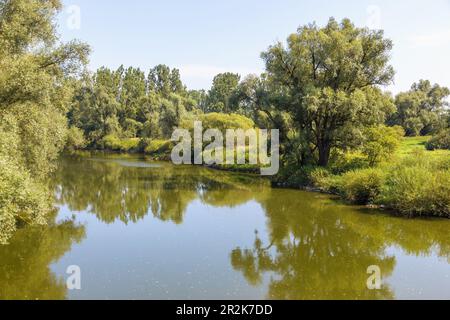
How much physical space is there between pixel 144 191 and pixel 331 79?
699 inches

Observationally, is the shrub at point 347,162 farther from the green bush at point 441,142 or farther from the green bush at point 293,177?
the green bush at point 441,142

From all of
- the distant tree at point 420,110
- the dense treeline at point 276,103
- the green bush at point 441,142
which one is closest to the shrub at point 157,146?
the dense treeline at point 276,103

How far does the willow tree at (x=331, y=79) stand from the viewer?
3081 cm

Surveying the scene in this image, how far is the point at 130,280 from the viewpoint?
13.2 meters

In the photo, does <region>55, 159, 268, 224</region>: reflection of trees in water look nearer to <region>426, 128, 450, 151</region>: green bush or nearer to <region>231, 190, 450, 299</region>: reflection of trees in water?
<region>231, 190, 450, 299</region>: reflection of trees in water

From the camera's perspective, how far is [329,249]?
17016 mm

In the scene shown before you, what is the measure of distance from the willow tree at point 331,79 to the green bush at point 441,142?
12.1 metres

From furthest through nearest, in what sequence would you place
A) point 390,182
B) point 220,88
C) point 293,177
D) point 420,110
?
point 220,88, point 420,110, point 293,177, point 390,182

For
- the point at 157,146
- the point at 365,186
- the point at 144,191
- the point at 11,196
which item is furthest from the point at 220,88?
the point at 11,196

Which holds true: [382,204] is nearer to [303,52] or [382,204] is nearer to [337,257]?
[337,257]

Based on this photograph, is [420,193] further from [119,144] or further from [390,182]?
[119,144]

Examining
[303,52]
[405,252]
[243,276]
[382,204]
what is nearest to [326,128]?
[303,52]

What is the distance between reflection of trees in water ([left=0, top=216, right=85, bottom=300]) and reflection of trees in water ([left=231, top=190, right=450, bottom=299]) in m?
6.49
